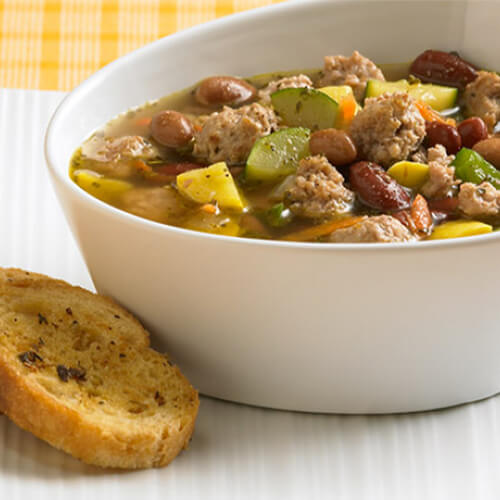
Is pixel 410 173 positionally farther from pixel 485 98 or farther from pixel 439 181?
pixel 485 98

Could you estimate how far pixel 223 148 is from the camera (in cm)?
307

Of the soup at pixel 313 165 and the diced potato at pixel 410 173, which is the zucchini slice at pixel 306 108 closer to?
the soup at pixel 313 165

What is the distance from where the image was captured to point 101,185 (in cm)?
301

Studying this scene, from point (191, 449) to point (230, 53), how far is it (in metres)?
1.73

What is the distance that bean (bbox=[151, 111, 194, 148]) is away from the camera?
322 centimetres

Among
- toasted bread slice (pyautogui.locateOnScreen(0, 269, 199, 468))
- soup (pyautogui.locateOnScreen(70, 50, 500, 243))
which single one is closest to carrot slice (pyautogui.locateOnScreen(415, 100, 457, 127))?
soup (pyautogui.locateOnScreen(70, 50, 500, 243))

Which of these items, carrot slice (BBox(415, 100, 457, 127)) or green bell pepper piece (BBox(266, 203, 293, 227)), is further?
carrot slice (BBox(415, 100, 457, 127))

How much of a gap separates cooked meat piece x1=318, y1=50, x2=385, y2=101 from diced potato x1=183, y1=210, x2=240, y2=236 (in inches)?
38.2

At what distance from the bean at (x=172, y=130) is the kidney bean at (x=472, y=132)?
0.89 m

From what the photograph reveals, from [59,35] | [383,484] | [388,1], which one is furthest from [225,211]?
[59,35]

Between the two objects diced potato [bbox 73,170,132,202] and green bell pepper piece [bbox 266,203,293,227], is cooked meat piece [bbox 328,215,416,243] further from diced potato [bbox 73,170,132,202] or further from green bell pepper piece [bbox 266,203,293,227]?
diced potato [bbox 73,170,132,202]

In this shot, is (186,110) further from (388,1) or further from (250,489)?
(250,489)

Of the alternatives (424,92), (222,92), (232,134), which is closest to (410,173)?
(232,134)

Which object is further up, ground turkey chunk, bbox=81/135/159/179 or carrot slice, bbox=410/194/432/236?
carrot slice, bbox=410/194/432/236
